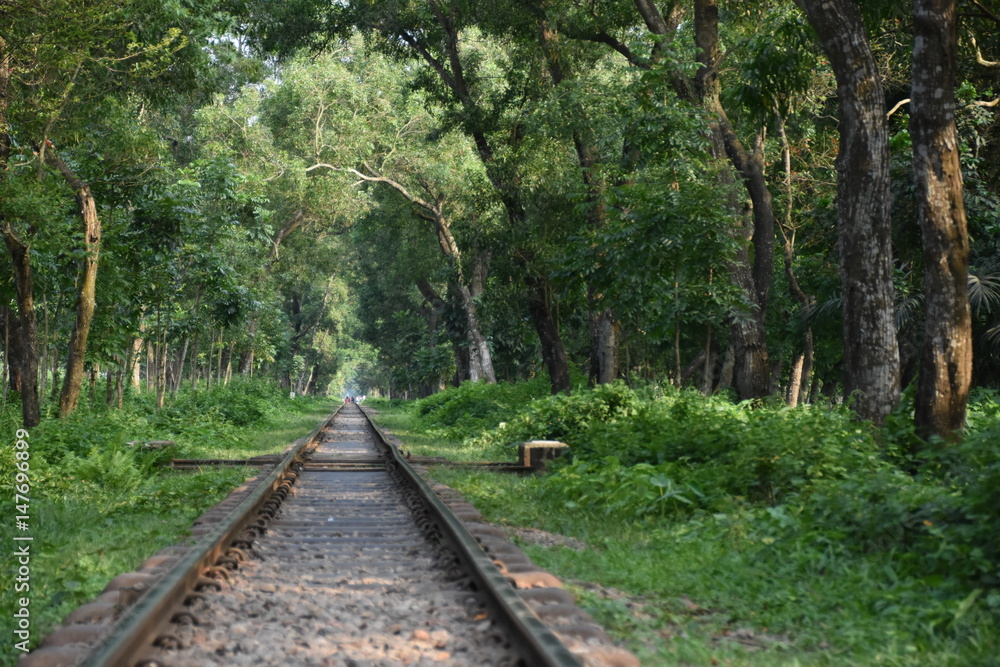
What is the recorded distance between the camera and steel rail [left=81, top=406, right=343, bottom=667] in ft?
12.4

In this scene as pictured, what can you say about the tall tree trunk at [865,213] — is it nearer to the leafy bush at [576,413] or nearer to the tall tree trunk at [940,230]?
the tall tree trunk at [940,230]

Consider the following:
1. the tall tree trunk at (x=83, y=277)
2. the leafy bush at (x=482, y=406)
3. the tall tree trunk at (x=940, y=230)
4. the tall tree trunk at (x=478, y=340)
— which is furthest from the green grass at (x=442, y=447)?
the tall tree trunk at (x=478, y=340)

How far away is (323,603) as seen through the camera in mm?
5223

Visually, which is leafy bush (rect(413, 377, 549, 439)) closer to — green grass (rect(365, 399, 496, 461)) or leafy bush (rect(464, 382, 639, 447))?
green grass (rect(365, 399, 496, 461))

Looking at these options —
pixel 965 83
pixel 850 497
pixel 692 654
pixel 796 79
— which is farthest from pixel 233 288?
pixel 692 654

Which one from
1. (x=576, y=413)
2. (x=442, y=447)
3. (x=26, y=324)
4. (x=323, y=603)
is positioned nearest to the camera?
(x=323, y=603)

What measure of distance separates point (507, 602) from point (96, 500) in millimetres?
5945

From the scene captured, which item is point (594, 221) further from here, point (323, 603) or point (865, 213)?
point (323, 603)

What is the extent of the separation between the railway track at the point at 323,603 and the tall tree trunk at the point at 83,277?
26.2ft

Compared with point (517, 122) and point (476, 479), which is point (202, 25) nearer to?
point (476, 479)

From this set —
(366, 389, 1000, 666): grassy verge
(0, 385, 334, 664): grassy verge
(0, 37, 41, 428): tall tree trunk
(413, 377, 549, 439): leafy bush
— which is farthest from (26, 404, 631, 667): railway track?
(413, 377, 549, 439): leafy bush

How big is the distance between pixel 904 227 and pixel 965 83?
2795mm

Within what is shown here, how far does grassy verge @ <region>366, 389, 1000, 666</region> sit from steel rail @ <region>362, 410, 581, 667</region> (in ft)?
1.77

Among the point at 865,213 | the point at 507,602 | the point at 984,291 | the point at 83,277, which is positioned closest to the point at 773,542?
the point at 507,602
